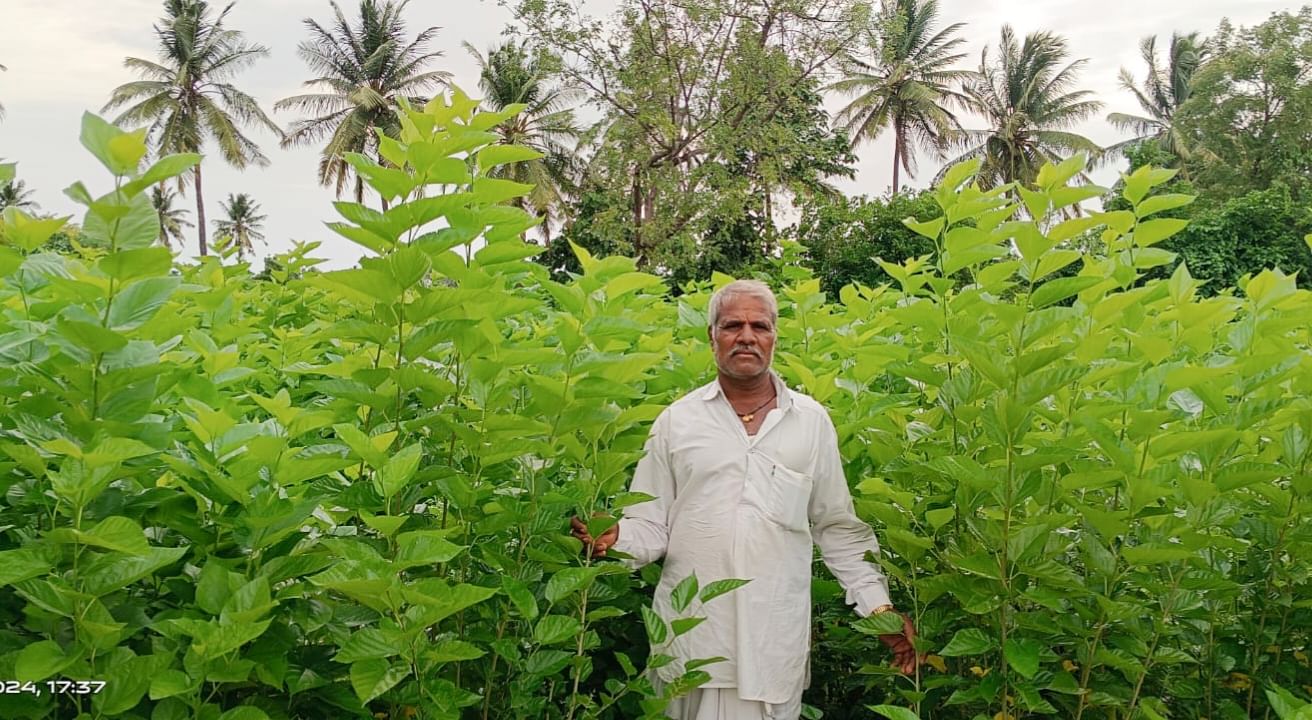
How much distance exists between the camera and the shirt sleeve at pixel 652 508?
2709mm

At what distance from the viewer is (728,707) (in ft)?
8.84

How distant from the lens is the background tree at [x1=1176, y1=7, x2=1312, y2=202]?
30297 millimetres

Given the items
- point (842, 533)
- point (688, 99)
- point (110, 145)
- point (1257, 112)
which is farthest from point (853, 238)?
point (110, 145)

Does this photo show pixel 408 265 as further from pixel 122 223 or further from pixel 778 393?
pixel 778 393

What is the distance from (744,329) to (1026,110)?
43.6m

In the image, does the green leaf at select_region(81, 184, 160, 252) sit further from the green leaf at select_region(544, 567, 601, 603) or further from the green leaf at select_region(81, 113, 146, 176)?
the green leaf at select_region(544, 567, 601, 603)

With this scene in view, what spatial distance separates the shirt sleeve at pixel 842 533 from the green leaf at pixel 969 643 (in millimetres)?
370

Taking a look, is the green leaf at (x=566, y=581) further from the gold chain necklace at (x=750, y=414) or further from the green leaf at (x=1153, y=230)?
the green leaf at (x=1153, y=230)

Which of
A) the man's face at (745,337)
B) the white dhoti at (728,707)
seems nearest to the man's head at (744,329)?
the man's face at (745,337)

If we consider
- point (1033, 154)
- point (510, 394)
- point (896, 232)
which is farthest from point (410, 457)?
point (1033, 154)

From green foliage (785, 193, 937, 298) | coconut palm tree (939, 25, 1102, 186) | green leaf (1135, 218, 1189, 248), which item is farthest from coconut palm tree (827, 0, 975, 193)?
green leaf (1135, 218, 1189, 248)

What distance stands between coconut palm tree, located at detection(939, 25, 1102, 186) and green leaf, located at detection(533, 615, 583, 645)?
42.4 metres

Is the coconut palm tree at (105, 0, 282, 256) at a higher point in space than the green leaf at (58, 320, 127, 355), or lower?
higher

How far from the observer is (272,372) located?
334 centimetres
